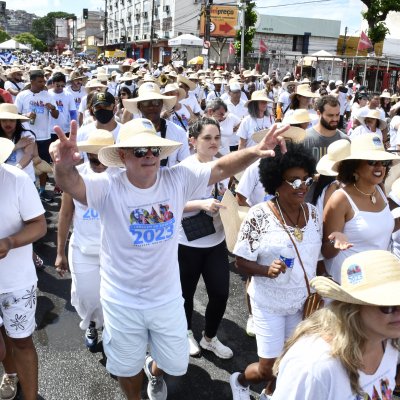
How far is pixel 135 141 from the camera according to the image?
8.30ft

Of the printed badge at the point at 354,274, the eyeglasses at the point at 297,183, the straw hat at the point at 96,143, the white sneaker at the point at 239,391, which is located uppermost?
the straw hat at the point at 96,143

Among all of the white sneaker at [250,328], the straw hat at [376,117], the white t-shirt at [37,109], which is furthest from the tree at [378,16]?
the white sneaker at [250,328]

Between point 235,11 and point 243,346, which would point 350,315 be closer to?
point 243,346

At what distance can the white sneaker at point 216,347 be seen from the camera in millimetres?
3805

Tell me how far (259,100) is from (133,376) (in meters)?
4.88

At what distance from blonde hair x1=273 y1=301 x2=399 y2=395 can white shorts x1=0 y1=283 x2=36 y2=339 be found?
1738 millimetres

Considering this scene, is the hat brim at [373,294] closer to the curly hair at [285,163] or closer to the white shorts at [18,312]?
the curly hair at [285,163]

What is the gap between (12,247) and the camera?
8.52 ft

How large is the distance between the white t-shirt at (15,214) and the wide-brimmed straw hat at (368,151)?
2.06 meters

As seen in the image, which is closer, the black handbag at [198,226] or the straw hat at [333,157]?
the straw hat at [333,157]

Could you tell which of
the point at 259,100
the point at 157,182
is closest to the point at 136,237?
the point at 157,182

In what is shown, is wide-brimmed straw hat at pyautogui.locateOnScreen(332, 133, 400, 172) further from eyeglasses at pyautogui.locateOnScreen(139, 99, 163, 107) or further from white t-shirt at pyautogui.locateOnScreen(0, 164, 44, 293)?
eyeglasses at pyautogui.locateOnScreen(139, 99, 163, 107)

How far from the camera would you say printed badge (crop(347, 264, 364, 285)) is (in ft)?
5.55

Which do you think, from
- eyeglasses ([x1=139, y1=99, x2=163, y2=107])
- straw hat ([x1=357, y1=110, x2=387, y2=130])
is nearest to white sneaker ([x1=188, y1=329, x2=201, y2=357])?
eyeglasses ([x1=139, y1=99, x2=163, y2=107])
